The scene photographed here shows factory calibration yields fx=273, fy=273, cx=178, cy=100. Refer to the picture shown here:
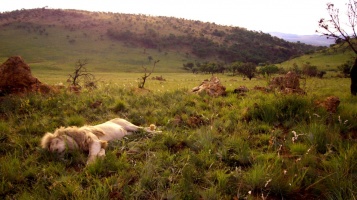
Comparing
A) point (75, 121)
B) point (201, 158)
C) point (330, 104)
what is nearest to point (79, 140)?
point (75, 121)

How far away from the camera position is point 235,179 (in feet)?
12.9

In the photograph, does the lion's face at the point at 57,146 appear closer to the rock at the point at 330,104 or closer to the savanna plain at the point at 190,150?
the savanna plain at the point at 190,150

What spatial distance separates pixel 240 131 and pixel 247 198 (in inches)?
100

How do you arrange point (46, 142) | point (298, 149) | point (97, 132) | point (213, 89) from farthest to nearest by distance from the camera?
point (213, 89)
point (97, 132)
point (46, 142)
point (298, 149)

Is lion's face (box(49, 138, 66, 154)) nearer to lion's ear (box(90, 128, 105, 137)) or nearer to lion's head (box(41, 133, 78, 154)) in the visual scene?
lion's head (box(41, 133, 78, 154))

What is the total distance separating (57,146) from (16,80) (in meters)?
6.60

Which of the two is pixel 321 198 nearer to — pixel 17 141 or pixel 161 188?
pixel 161 188

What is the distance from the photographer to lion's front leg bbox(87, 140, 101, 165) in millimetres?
4591

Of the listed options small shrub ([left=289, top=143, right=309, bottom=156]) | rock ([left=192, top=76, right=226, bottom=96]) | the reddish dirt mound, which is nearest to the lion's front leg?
small shrub ([left=289, top=143, right=309, bottom=156])

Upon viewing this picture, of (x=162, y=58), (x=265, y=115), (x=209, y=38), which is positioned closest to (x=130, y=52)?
(x=162, y=58)

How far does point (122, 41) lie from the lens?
83000 mm

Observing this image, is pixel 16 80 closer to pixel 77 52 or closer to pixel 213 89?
pixel 213 89

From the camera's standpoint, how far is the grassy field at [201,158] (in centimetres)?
365

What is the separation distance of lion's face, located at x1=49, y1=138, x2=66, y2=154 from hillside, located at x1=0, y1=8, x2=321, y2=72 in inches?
1851
